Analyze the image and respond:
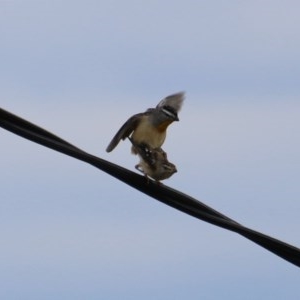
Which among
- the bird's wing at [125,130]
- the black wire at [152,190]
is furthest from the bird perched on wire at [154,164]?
the black wire at [152,190]

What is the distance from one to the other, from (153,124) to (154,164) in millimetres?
1173

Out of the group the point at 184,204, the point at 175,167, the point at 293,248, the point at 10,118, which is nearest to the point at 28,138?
the point at 10,118

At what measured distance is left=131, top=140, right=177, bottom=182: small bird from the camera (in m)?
11.0

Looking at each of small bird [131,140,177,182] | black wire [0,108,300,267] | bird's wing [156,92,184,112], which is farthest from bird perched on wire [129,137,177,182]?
black wire [0,108,300,267]

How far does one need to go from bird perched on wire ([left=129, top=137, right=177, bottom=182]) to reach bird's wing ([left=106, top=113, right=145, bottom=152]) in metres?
0.24

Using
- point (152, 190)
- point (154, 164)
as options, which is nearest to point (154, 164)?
point (154, 164)

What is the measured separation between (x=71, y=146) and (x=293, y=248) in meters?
1.66

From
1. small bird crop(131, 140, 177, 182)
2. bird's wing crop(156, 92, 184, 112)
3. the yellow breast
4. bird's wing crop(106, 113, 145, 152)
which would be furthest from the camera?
bird's wing crop(156, 92, 184, 112)

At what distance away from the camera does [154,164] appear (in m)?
11.2

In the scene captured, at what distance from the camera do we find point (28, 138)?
6.97m

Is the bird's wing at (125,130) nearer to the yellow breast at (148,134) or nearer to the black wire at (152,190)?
the yellow breast at (148,134)

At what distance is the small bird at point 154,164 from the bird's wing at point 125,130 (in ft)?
0.86

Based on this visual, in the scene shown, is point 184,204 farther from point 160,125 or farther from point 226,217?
point 160,125

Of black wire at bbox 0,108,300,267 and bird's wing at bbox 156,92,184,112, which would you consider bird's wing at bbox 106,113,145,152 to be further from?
black wire at bbox 0,108,300,267
